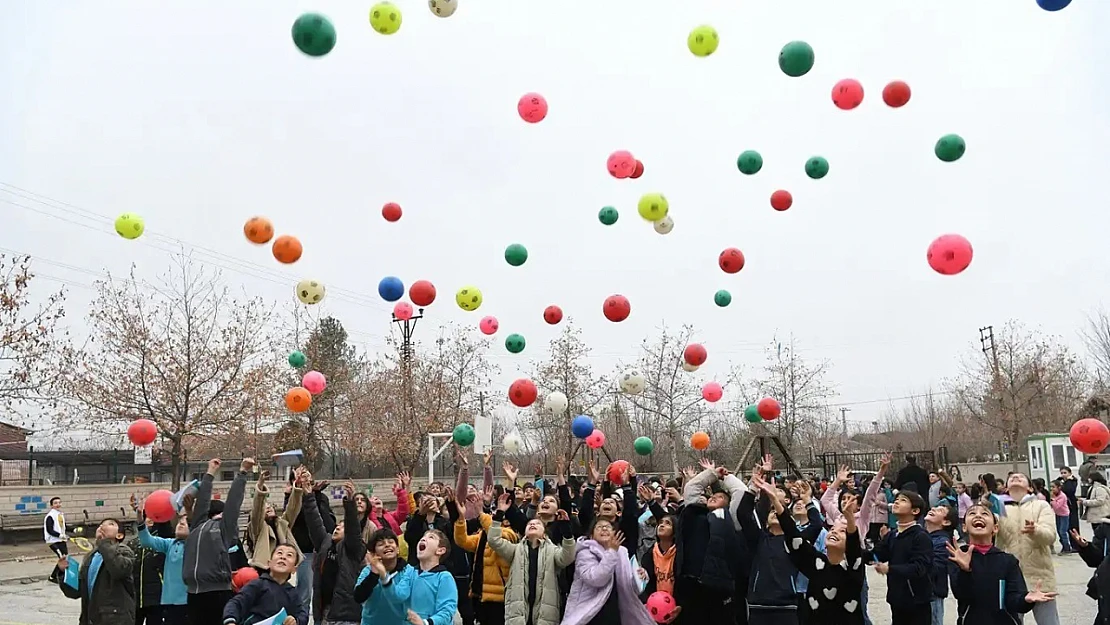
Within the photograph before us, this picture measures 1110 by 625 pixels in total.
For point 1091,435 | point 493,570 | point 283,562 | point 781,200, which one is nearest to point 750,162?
point 781,200

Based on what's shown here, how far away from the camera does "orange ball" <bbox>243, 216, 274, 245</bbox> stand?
12891 millimetres

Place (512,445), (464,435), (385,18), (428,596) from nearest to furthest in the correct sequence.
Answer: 1. (428,596)
2. (385,18)
3. (464,435)
4. (512,445)

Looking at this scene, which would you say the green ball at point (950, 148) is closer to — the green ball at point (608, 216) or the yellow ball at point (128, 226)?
the green ball at point (608, 216)

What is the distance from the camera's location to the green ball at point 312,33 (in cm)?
984

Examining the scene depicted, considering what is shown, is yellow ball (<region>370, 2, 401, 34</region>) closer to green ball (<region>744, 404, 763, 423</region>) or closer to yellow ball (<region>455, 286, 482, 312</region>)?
yellow ball (<region>455, 286, 482, 312</region>)

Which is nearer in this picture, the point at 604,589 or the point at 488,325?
the point at 604,589

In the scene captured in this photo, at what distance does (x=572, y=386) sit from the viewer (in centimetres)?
3366

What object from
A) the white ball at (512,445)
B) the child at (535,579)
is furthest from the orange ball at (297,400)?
the child at (535,579)

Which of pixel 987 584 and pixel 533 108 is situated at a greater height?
pixel 533 108

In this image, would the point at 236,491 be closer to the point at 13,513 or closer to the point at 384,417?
the point at 13,513

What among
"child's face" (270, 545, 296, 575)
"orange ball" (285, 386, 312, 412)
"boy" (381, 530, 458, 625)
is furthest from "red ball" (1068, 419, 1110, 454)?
"orange ball" (285, 386, 312, 412)

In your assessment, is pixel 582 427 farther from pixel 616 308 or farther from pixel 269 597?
pixel 269 597

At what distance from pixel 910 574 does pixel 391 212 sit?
404 inches

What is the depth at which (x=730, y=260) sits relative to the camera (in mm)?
14781
